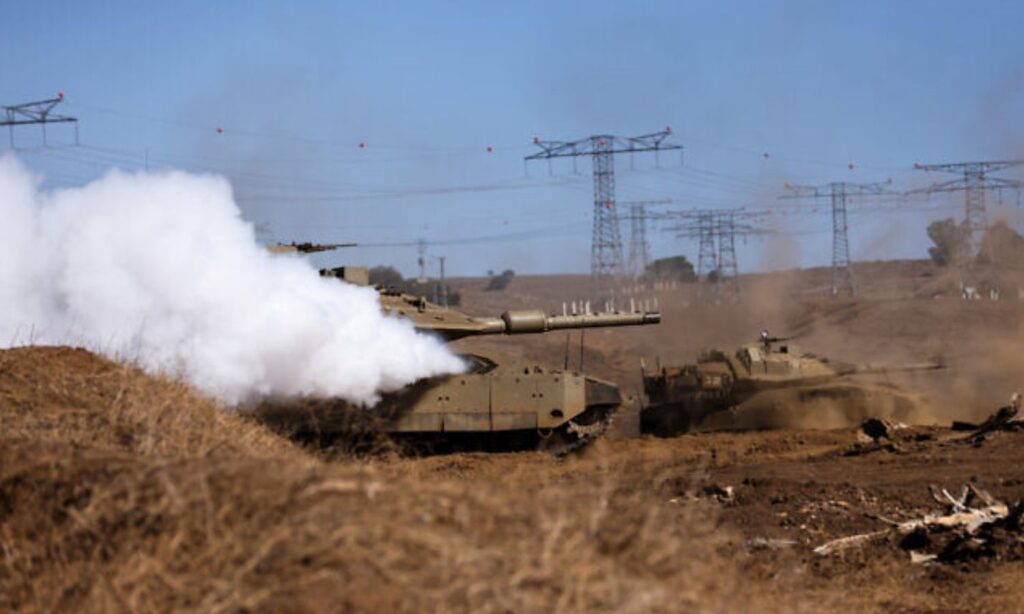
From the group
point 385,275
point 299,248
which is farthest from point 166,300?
point 385,275

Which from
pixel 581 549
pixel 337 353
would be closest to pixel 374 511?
pixel 581 549

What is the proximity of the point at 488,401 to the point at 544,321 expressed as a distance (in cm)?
258

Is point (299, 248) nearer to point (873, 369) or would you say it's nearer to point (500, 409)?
point (500, 409)

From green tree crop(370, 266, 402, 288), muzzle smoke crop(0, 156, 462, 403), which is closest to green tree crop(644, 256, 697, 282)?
green tree crop(370, 266, 402, 288)

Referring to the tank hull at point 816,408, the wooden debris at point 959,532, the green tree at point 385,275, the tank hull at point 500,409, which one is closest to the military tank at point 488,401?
the tank hull at point 500,409

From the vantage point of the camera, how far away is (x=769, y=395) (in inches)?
1091

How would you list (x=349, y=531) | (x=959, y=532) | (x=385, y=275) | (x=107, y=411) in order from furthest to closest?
(x=385, y=275) < (x=959, y=532) < (x=107, y=411) < (x=349, y=531)

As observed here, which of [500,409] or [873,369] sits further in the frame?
[873,369]

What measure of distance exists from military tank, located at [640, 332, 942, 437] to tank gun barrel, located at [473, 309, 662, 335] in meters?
2.91

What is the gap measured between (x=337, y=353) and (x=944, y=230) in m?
79.1

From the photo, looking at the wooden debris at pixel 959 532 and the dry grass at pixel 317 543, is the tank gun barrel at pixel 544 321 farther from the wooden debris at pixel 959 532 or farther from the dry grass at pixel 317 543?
the dry grass at pixel 317 543

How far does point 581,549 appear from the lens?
675 cm

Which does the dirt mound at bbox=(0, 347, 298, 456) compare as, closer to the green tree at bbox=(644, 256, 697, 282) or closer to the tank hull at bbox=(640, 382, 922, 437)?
the tank hull at bbox=(640, 382, 922, 437)

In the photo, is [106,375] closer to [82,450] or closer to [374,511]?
[82,450]
